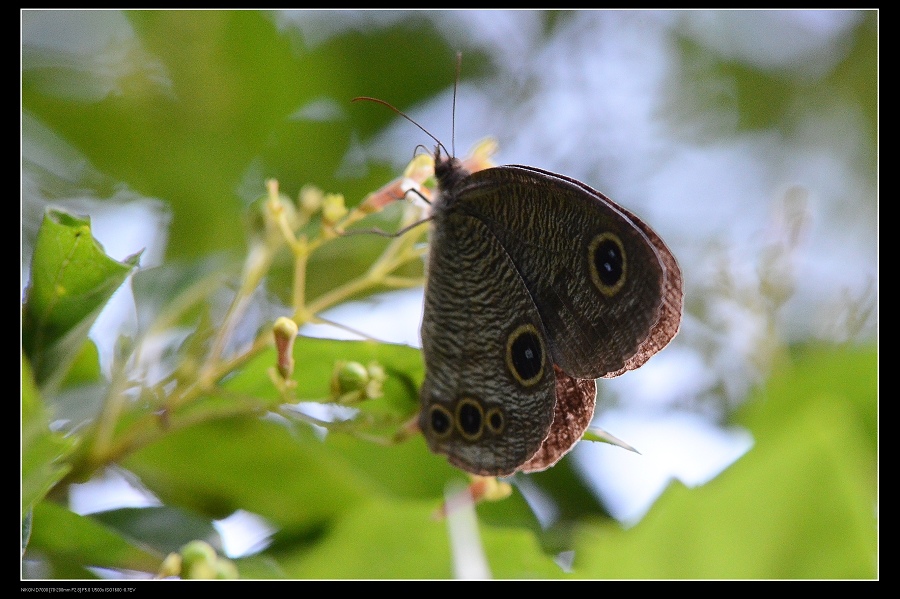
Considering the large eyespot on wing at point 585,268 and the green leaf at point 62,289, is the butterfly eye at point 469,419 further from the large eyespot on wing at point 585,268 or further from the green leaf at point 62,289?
the green leaf at point 62,289

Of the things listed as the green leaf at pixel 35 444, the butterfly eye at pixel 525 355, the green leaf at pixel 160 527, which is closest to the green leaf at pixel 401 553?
the green leaf at pixel 160 527

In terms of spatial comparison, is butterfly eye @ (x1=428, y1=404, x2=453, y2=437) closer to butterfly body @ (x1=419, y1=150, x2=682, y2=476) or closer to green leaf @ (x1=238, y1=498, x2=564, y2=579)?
butterfly body @ (x1=419, y1=150, x2=682, y2=476)

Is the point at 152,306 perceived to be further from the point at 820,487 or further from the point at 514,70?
the point at 514,70

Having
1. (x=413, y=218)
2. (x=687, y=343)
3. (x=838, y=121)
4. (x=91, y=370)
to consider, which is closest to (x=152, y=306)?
(x=91, y=370)

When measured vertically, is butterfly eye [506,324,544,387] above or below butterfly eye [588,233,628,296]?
below

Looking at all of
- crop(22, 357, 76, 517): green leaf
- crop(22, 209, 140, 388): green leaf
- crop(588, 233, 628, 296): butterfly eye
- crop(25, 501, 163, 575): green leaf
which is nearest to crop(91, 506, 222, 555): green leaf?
crop(25, 501, 163, 575): green leaf

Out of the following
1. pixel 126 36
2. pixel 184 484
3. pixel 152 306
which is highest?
pixel 126 36
